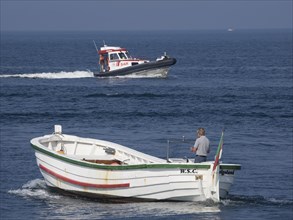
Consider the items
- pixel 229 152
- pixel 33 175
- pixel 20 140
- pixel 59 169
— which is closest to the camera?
pixel 59 169

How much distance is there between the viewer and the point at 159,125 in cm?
4078

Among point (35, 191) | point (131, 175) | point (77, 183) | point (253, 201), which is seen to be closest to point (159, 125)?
point (35, 191)

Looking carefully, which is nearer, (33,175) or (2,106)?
(33,175)

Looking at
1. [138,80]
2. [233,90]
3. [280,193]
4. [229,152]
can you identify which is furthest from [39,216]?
[138,80]

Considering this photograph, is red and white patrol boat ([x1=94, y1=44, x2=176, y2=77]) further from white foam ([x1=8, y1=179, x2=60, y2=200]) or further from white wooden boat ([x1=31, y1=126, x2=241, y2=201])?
white wooden boat ([x1=31, y1=126, x2=241, y2=201])

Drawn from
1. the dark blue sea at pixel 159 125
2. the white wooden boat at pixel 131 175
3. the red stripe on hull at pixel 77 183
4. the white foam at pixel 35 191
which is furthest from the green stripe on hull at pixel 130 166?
the white foam at pixel 35 191

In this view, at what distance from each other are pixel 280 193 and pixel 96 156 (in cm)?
535

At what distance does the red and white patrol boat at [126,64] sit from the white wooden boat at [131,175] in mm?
37373

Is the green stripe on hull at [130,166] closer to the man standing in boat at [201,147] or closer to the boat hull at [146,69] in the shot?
the man standing in boat at [201,147]

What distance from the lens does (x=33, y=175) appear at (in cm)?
2897

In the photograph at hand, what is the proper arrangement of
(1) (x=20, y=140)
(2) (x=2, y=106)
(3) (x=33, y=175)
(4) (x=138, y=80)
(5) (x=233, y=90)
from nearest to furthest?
(3) (x=33, y=175), (1) (x=20, y=140), (2) (x=2, y=106), (5) (x=233, y=90), (4) (x=138, y=80)

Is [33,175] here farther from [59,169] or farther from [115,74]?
[115,74]

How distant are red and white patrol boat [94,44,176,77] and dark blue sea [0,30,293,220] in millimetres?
702

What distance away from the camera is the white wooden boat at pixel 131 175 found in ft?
77.5
